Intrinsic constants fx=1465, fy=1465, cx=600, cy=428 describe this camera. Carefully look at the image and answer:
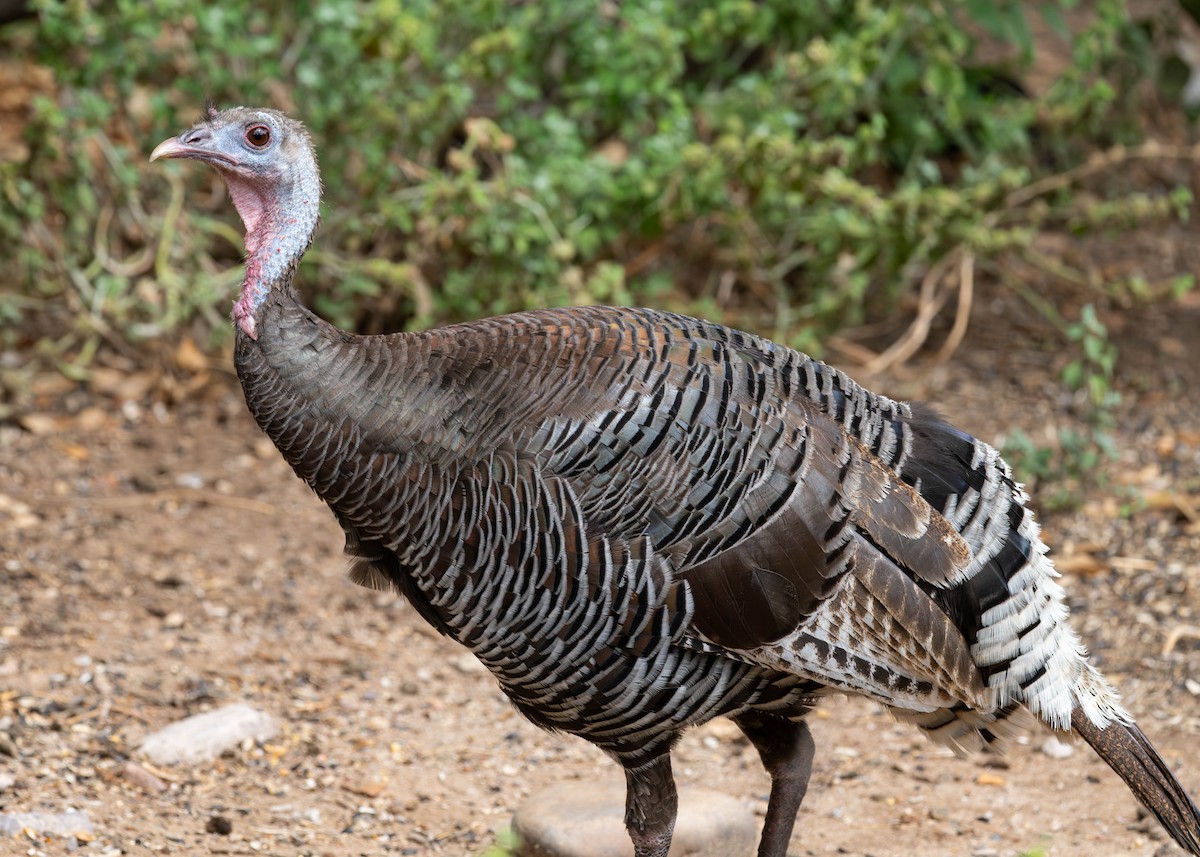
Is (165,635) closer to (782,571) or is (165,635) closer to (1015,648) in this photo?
(782,571)

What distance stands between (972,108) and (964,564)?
15.2 ft

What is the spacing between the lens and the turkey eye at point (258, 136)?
3914 millimetres

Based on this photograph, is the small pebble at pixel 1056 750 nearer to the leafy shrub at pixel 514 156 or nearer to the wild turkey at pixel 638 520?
the wild turkey at pixel 638 520

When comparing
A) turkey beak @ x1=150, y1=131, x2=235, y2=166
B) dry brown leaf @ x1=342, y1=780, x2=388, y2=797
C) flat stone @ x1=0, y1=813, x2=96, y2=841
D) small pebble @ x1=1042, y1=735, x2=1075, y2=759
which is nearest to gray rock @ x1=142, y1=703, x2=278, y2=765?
dry brown leaf @ x1=342, y1=780, x2=388, y2=797

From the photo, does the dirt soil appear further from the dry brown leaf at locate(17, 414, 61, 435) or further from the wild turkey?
the wild turkey

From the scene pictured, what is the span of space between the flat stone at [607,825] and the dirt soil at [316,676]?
0.27m

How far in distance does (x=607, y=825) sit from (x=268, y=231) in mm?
2052

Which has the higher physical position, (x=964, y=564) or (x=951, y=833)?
(x=964, y=564)

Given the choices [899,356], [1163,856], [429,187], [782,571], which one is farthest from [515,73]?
[1163,856]

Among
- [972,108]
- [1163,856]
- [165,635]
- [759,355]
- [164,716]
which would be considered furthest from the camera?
[972,108]

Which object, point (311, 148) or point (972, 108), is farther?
point (972, 108)

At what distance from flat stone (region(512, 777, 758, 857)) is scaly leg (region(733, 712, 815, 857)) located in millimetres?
234

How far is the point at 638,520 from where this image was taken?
12.3ft

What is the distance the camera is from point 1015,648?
4.01 m
